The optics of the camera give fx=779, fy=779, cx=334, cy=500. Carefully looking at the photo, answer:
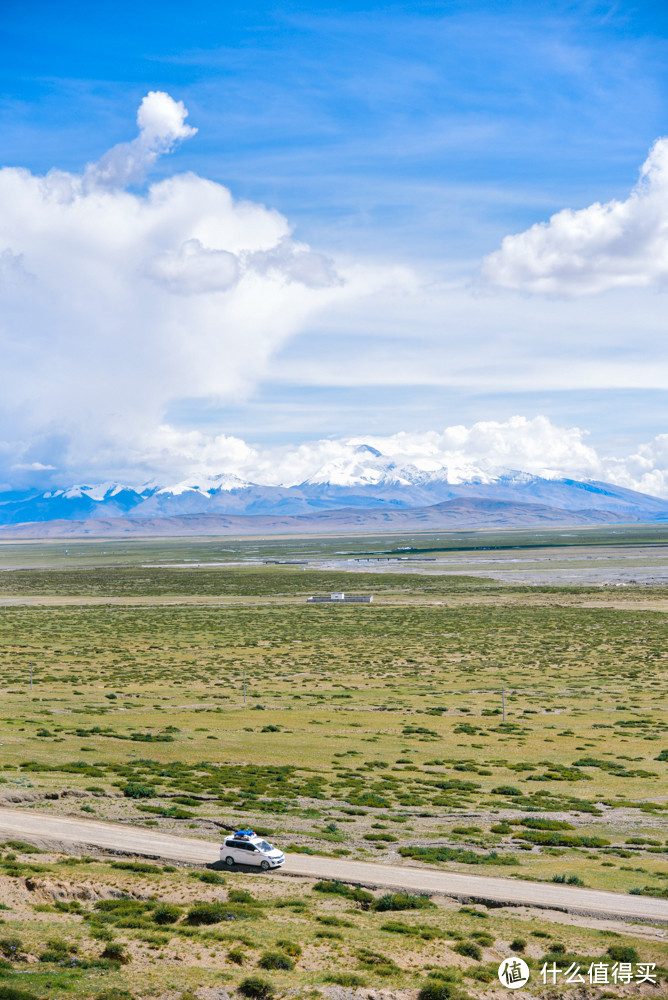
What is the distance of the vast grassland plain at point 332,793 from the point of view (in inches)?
833

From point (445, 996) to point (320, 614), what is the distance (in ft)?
339

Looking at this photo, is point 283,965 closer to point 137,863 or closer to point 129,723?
point 137,863

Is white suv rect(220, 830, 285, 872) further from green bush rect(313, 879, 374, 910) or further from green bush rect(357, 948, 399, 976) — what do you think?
green bush rect(357, 948, 399, 976)

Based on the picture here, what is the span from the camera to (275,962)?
21.0m

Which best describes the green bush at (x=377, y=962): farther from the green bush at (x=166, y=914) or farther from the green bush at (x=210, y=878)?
the green bush at (x=210, y=878)

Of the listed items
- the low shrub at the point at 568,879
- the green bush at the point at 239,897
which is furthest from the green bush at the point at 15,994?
the low shrub at the point at 568,879

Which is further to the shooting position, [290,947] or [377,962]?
[290,947]

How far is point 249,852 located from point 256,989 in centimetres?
769

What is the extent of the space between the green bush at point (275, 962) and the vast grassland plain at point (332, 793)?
0.20 ft

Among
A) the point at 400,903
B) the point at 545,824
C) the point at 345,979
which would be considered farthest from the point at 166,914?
the point at 545,824

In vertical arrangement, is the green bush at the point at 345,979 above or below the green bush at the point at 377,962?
above

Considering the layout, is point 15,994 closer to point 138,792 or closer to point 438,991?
point 438,991

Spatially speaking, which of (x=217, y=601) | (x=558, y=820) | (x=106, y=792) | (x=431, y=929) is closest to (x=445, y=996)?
(x=431, y=929)

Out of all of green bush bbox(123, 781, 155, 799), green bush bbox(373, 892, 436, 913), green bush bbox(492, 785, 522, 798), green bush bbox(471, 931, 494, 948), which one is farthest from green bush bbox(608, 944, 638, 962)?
green bush bbox(123, 781, 155, 799)
